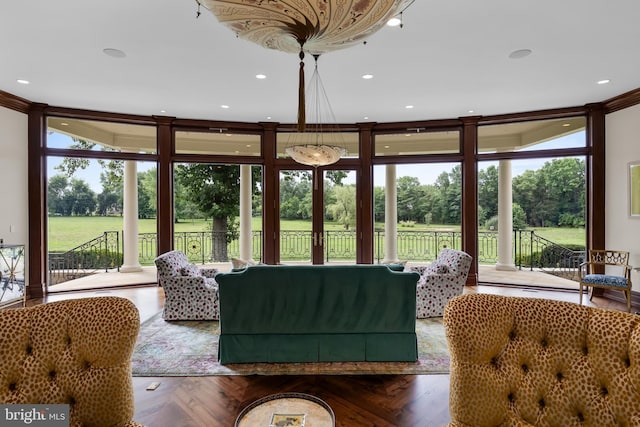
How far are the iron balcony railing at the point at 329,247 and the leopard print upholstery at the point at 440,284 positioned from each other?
226 centimetres

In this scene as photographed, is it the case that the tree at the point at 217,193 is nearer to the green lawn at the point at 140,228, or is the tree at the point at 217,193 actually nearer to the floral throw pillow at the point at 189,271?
the green lawn at the point at 140,228

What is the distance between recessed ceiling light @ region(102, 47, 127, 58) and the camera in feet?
11.4

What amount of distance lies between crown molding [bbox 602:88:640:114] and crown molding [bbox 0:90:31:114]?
9.46m

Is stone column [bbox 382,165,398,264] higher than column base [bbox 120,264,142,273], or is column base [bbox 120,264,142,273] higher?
stone column [bbox 382,165,398,264]

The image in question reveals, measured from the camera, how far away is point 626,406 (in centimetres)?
106

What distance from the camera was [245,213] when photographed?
6.80m

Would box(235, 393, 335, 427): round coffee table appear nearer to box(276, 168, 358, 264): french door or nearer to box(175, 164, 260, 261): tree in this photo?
box(276, 168, 358, 264): french door

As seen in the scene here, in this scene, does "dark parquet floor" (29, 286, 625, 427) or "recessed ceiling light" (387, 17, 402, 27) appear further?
"recessed ceiling light" (387, 17, 402, 27)

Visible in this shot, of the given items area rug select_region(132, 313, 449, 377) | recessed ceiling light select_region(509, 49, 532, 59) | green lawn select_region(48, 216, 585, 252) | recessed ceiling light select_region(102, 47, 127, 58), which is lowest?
area rug select_region(132, 313, 449, 377)

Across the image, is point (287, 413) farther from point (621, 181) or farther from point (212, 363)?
point (621, 181)

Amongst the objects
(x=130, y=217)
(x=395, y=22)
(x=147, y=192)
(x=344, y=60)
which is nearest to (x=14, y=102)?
(x=147, y=192)

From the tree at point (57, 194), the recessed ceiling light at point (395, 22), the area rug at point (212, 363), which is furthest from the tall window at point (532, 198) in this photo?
the tree at point (57, 194)

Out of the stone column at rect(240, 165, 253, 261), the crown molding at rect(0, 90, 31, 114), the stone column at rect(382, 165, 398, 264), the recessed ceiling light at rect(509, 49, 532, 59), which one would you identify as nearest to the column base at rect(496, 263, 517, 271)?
the stone column at rect(382, 165, 398, 264)

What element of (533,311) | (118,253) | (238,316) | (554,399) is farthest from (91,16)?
(118,253)
